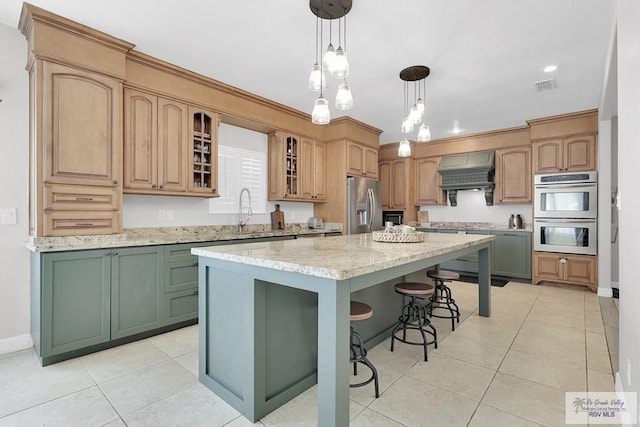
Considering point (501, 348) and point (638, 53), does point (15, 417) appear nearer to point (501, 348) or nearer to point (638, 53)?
point (501, 348)

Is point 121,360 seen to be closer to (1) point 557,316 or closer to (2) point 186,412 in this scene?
(2) point 186,412

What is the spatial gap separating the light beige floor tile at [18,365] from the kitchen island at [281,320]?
131 centimetres

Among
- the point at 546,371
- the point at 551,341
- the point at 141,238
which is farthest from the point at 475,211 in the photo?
the point at 141,238

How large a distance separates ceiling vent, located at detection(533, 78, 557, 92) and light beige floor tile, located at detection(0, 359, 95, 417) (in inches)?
195

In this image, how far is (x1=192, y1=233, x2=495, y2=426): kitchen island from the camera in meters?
1.34

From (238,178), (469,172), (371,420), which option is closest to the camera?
(371,420)

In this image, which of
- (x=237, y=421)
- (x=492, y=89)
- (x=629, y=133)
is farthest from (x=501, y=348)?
(x=492, y=89)

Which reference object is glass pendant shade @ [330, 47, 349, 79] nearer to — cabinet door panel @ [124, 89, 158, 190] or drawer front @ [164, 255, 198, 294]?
cabinet door panel @ [124, 89, 158, 190]

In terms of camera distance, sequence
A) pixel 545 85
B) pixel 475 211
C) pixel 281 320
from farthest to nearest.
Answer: pixel 475 211 → pixel 545 85 → pixel 281 320

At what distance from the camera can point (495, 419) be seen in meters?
1.71

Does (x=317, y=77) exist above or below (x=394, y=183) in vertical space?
above

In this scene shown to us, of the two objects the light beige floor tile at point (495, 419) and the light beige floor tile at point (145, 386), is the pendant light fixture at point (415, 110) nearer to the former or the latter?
the light beige floor tile at point (495, 419)

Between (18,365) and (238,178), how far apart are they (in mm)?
2742

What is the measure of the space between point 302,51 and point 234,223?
2314 mm
